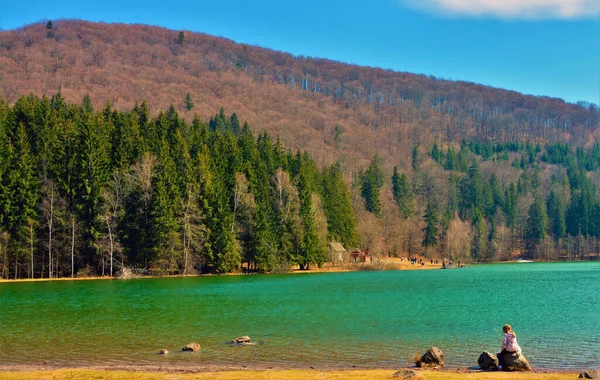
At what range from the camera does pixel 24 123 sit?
8444cm

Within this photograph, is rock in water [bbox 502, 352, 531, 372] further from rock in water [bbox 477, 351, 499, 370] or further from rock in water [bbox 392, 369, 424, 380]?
rock in water [bbox 392, 369, 424, 380]

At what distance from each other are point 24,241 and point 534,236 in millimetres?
139397

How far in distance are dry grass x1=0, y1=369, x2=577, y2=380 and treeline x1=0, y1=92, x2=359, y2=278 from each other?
5603cm

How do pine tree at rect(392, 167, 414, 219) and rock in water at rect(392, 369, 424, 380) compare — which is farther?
pine tree at rect(392, 167, 414, 219)

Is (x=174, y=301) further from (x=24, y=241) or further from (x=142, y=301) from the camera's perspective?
(x=24, y=241)

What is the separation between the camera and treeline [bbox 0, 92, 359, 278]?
75688 mm

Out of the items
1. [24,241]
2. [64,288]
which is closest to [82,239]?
[24,241]

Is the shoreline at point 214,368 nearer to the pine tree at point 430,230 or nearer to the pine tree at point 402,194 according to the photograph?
the pine tree at point 430,230

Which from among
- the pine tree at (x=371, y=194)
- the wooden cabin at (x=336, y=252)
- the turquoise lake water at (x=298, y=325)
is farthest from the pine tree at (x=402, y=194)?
the turquoise lake water at (x=298, y=325)

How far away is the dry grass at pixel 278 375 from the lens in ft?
65.2

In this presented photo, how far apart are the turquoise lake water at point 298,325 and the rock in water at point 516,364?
172 cm

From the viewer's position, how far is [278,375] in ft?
67.2

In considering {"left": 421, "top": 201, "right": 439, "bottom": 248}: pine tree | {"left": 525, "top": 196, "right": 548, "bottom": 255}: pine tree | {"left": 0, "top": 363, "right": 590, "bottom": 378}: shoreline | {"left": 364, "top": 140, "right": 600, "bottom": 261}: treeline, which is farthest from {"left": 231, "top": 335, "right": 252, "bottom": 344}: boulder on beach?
{"left": 525, "top": 196, "right": 548, "bottom": 255}: pine tree

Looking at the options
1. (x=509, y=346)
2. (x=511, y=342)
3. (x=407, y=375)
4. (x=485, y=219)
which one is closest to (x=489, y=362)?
(x=509, y=346)
